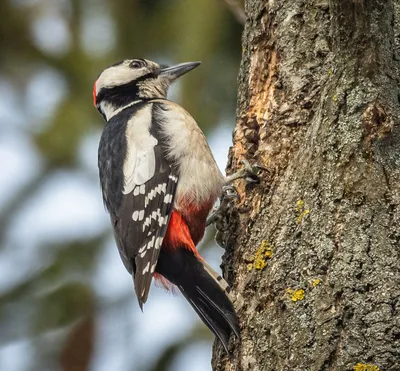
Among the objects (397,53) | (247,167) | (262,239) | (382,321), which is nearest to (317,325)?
(382,321)

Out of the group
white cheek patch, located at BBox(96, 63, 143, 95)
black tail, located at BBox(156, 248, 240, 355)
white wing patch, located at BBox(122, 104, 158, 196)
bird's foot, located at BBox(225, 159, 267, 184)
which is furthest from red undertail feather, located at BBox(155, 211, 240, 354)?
white cheek patch, located at BBox(96, 63, 143, 95)

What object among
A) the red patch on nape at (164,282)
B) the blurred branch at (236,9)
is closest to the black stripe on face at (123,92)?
the blurred branch at (236,9)

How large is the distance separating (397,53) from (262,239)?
39.3 inches

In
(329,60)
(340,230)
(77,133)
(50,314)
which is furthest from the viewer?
(77,133)

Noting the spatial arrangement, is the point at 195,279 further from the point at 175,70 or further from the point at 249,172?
the point at 175,70

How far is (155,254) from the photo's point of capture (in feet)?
→ 11.8

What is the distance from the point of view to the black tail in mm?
3178

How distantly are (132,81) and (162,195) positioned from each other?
1211mm

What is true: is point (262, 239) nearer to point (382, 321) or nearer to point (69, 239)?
point (382, 321)

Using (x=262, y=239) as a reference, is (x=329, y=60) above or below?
above

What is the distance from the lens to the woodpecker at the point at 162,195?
3.49 metres

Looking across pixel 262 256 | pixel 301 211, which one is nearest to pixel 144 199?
pixel 262 256

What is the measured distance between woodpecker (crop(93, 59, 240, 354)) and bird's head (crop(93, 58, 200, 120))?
0.84ft

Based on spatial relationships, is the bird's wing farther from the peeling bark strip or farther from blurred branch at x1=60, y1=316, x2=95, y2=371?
blurred branch at x1=60, y1=316, x2=95, y2=371
